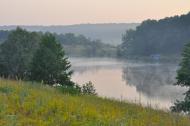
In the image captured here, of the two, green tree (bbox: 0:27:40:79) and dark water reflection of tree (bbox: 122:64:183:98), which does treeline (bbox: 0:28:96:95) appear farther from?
dark water reflection of tree (bbox: 122:64:183:98)

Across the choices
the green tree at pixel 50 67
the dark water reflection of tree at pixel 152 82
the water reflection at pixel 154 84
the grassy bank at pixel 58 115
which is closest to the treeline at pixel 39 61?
the green tree at pixel 50 67

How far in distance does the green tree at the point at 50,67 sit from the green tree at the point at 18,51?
15.2 metres

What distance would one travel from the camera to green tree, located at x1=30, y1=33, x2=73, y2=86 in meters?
51.6

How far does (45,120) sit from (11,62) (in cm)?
6535

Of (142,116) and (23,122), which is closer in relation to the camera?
(23,122)

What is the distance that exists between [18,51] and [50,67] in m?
25.9

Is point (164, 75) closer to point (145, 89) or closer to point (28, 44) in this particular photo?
point (145, 89)

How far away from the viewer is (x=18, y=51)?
76812mm

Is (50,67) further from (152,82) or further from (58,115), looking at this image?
(152,82)

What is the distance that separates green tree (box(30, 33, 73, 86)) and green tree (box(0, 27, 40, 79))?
1522 centimetres

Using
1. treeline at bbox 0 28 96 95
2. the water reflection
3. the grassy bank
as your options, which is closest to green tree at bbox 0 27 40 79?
treeline at bbox 0 28 96 95

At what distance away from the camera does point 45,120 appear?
9.12 metres

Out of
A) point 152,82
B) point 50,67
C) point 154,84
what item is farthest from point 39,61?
point 152,82

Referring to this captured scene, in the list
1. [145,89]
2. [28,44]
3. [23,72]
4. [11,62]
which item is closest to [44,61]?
[23,72]
